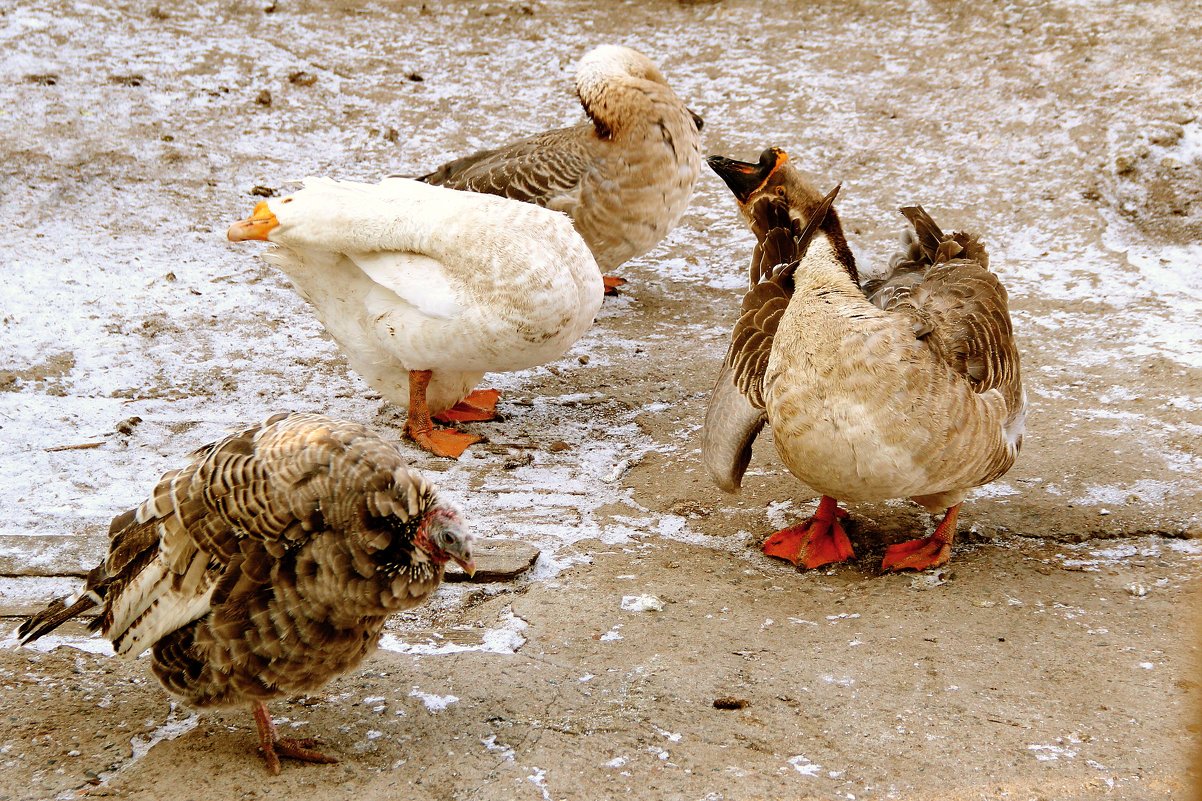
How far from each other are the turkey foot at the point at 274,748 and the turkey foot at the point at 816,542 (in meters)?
1.93

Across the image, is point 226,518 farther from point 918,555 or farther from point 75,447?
point 918,555

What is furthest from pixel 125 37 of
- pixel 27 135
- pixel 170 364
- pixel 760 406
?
pixel 760 406

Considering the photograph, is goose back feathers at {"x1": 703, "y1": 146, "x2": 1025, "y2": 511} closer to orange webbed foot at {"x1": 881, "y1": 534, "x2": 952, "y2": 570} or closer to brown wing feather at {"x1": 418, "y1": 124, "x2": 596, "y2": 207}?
orange webbed foot at {"x1": 881, "y1": 534, "x2": 952, "y2": 570}

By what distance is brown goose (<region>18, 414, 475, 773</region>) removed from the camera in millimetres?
3051

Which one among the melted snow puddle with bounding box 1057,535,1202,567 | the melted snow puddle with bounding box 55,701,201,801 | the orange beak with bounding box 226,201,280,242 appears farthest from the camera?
the orange beak with bounding box 226,201,280,242

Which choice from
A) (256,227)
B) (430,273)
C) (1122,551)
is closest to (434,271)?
(430,273)

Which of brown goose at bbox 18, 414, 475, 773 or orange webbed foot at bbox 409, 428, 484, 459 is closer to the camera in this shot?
brown goose at bbox 18, 414, 475, 773

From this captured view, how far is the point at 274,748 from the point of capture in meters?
3.19

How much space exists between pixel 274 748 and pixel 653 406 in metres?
3.02

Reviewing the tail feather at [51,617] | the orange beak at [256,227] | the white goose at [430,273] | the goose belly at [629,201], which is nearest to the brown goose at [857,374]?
the white goose at [430,273]

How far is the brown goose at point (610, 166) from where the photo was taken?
657cm

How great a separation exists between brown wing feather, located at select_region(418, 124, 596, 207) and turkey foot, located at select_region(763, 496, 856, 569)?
9.11 ft

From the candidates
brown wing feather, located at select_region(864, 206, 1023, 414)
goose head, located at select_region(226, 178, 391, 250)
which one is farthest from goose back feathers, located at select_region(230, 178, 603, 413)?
brown wing feather, located at select_region(864, 206, 1023, 414)

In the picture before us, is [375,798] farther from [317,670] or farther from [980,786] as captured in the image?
[980,786]
